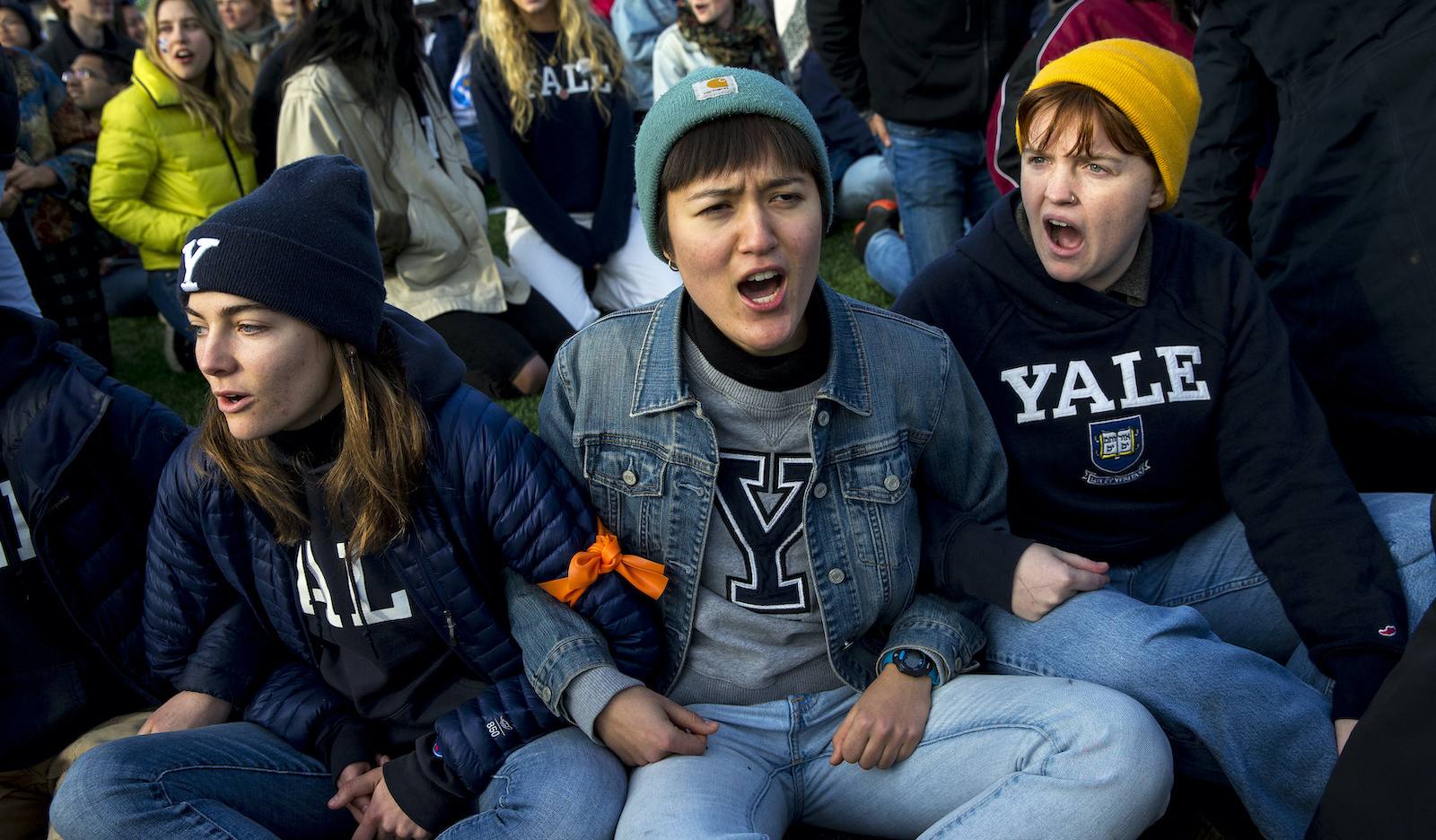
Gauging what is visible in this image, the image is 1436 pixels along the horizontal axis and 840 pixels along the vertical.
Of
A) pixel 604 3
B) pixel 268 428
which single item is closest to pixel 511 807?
pixel 268 428

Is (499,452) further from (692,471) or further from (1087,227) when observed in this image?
(1087,227)

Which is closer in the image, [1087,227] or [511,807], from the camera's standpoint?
[511,807]

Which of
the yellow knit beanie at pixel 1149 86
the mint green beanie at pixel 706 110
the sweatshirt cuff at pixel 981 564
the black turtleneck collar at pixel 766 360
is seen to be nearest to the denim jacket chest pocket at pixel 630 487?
the black turtleneck collar at pixel 766 360

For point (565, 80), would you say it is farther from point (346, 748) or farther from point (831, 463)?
point (346, 748)

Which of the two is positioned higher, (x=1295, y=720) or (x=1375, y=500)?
(x=1375, y=500)

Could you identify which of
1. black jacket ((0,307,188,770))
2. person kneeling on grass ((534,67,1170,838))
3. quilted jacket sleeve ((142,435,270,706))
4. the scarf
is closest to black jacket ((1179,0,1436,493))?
person kneeling on grass ((534,67,1170,838))

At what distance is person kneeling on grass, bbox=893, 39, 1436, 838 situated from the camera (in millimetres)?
2043

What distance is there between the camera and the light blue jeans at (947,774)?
1731 mm

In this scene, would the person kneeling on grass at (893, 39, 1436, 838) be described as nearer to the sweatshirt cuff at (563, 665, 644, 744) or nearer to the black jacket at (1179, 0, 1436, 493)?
the black jacket at (1179, 0, 1436, 493)

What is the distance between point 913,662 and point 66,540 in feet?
6.17

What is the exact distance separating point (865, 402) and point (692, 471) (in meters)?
0.37

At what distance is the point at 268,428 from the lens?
195 cm

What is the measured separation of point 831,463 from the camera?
201cm

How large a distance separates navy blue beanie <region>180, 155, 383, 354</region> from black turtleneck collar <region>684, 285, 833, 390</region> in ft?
2.15
